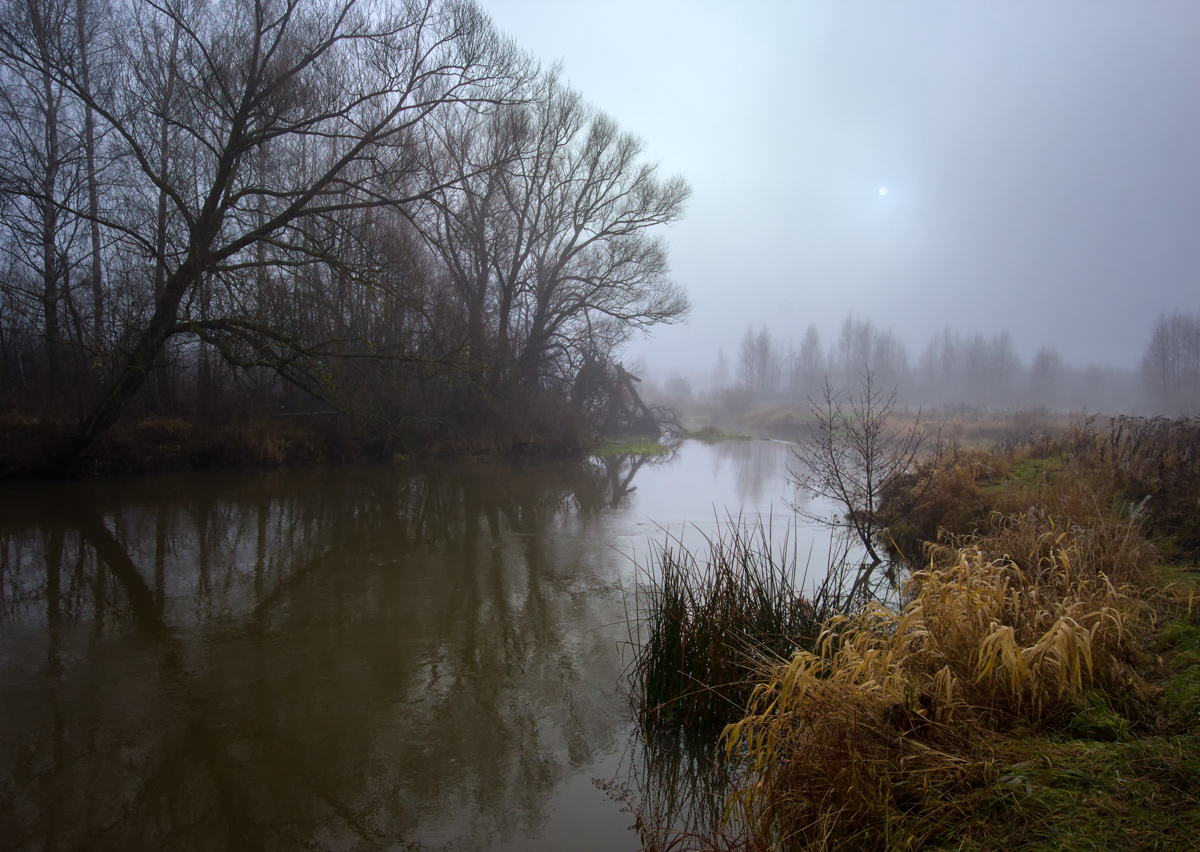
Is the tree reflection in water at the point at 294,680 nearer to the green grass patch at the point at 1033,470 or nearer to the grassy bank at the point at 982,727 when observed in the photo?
the grassy bank at the point at 982,727

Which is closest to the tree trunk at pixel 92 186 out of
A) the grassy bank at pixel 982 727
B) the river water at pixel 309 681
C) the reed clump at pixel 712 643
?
the river water at pixel 309 681

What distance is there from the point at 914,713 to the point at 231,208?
12.6 m

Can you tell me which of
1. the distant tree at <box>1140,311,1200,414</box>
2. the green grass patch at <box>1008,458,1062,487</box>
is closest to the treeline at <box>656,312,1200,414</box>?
the distant tree at <box>1140,311,1200,414</box>

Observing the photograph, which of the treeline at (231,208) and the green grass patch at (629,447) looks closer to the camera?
the treeline at (231,208)

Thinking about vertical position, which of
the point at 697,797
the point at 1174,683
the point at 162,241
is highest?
the point at 162,241

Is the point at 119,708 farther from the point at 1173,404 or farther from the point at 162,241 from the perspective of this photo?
the point at 1173,404

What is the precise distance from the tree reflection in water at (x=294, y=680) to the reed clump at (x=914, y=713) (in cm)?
94

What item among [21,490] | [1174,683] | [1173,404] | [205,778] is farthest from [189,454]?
[1173,404]

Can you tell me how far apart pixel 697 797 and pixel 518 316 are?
20.2 metres

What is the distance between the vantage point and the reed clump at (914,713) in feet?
8.77

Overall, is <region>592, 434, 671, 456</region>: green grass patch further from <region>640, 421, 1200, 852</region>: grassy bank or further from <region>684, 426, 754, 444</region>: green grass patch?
<region>640, 421, 1200, 852</region>: grassy bank

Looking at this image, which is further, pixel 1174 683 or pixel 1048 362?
pixel 1048 362

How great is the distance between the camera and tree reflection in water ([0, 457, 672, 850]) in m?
3.21

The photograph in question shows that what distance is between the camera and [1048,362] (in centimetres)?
5925
